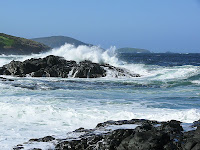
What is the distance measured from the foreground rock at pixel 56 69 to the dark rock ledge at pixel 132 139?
67.6ft

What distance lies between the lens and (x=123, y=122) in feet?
28.6

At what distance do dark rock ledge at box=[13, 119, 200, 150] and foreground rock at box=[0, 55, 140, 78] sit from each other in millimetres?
20604

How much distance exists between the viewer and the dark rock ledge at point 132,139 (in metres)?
6.07

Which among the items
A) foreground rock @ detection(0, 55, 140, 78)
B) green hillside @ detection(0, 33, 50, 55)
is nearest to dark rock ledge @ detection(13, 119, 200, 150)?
foreground rock @ detection(0, 55, 140, 78)

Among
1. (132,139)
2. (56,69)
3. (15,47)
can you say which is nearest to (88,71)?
(56,69)

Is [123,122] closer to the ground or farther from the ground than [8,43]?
closer to the ground

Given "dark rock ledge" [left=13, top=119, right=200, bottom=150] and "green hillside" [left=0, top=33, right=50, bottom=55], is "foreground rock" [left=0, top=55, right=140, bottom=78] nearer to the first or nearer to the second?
"dark rock ledge" [left=13, top=119, right=200, bottom=150]

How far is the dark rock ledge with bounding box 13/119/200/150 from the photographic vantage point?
19.9 feet

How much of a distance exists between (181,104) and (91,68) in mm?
15625

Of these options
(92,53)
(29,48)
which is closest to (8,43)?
(29,48)

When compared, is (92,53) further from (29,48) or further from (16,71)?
(29,48)

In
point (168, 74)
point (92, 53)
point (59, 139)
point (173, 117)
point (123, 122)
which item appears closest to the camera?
point (59, 139)

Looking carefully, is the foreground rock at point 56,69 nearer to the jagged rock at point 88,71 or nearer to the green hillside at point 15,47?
the jagged rock at point 88,71

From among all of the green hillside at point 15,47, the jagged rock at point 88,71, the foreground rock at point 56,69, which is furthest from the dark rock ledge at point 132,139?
the green hillside at point 15,47
